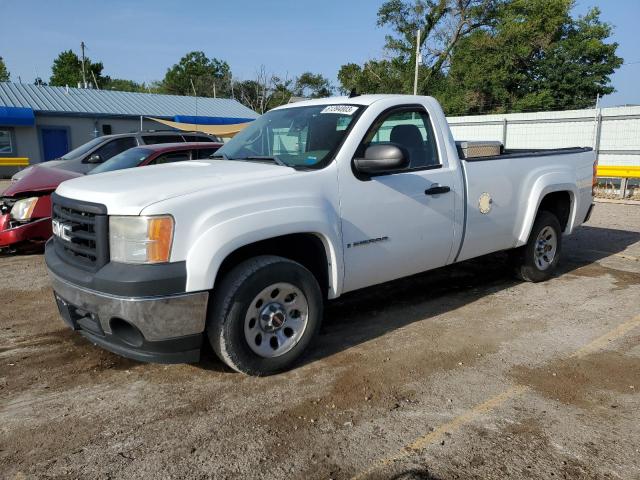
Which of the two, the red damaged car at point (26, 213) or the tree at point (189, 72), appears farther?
the tree at point (189, 72)

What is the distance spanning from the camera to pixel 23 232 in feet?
23.2

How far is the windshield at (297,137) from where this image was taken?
161 inches

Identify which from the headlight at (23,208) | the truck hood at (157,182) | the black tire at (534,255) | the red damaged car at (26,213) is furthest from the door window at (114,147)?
the black tire at (534,255)

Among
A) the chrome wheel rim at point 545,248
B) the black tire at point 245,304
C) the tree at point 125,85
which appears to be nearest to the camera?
the black tire at point 245,304

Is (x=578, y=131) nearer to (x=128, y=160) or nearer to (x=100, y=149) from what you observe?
(x=100, y=149)

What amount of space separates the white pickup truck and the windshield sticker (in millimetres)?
16

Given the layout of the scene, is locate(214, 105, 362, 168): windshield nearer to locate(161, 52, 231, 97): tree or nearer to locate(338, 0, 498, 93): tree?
locate(338, 0, 498, 93): tree

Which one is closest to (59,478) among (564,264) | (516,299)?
(516,299)

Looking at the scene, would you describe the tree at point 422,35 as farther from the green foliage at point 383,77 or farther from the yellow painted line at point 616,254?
the yellow painted line at point 616,254

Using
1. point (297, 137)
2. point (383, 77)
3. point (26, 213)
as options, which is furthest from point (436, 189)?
point (383, 77)

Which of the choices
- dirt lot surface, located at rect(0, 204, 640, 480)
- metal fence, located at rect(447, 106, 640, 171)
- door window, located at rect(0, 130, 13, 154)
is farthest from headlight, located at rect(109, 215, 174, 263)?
door window, located at rect(0, 130, 13, 154)

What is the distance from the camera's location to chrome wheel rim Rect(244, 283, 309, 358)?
355 centimetres

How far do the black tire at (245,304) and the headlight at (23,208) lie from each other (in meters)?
4.88

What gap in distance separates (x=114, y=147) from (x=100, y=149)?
256mm
